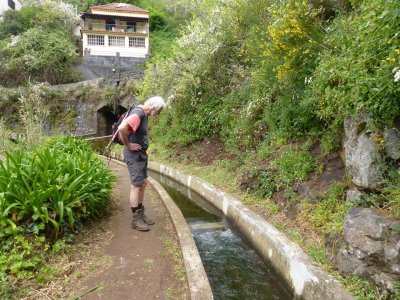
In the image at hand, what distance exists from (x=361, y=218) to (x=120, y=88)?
1845 centimetres

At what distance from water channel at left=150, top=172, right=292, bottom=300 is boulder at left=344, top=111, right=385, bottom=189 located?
1.70 metres

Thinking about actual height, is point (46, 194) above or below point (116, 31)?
below

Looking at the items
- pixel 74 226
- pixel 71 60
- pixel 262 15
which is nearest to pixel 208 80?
pixel 262 15

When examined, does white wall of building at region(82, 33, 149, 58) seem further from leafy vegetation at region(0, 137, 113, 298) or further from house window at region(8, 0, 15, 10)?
leafy vegetation at region(0, 137, 113, 298)

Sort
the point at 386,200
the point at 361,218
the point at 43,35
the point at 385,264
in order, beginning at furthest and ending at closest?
the point at 43,35 < the point at 386,200 < the point at 361,218 < the point at 385,264

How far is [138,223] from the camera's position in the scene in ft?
14.9

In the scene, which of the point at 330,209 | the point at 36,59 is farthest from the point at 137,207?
the point at 36,59

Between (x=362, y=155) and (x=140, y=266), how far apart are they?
307cm

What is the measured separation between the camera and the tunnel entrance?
68.5 feet

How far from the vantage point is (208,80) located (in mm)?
11328

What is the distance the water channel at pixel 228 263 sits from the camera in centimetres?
379

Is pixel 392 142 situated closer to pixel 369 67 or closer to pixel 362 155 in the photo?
pixel 362 155

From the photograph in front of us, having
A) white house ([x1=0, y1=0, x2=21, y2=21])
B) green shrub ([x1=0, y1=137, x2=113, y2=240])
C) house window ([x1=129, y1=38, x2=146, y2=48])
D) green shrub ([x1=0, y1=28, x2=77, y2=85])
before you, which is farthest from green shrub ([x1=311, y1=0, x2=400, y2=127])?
white house ([x1=0, y1=0, x2=21, y2=21])

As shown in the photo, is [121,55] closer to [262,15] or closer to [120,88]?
[120,88]
